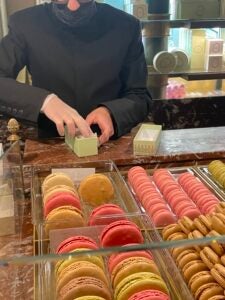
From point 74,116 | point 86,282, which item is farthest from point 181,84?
point 86,282

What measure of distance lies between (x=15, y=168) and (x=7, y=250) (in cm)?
24

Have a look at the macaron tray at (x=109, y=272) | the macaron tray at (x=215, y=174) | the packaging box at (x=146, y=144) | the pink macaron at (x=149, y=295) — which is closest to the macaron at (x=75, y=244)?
the macaron tray at (x=109, y=272)

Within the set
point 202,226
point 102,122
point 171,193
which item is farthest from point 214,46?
point 202,226

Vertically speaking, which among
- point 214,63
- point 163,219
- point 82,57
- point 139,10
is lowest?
point 163,219

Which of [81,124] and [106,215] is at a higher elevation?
[81,124]

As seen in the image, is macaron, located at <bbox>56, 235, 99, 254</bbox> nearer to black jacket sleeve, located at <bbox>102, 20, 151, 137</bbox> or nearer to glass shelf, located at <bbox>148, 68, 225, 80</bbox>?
black jacket sleeve, located at <bbox>102, 20, 151, 137</bbox>

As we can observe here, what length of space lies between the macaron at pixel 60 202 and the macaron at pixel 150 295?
13.3 inches

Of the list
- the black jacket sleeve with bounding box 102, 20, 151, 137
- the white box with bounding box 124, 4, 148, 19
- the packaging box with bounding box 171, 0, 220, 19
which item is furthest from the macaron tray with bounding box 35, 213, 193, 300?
the packaging box with bounding box 171, 0, 220, 19

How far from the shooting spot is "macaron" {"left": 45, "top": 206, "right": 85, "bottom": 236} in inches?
32.0

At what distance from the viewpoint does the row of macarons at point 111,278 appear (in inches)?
23.6

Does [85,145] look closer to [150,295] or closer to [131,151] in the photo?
[131,151]

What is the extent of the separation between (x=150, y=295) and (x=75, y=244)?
171 millimetres

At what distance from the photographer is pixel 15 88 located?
1.30 m

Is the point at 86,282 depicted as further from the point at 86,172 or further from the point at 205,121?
the point at 205,121
